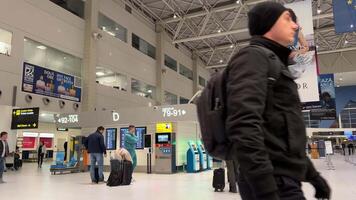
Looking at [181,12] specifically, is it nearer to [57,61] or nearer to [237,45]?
[237,45]

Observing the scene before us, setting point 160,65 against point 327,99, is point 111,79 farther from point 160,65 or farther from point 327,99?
point 327,99

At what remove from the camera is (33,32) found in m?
13.5

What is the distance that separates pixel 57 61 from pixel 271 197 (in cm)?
1513

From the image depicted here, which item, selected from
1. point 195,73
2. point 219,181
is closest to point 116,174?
point 219,181

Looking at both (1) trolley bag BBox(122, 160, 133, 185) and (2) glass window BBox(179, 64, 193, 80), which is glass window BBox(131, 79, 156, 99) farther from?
(1) trolley bag BBox(122, 160, 133, 185)

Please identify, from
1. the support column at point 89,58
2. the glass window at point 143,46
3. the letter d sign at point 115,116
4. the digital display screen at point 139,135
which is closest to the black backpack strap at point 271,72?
the digital display screen at point 139,135

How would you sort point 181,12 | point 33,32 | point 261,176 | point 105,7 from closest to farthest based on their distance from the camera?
point 261,176 → point 33,32 → point 105,7 → point 181,12

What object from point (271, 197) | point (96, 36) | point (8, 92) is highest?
point (96, 36)

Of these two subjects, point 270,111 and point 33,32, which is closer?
point 270,111

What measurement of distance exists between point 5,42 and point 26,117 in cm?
298

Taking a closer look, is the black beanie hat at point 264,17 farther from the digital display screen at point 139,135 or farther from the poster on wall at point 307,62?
the digital display screen at point 139,135

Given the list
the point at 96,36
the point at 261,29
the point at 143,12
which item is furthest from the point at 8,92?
the point at 261,29

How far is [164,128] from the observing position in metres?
12.9

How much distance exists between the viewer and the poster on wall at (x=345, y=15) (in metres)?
7.37
